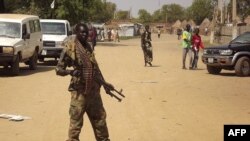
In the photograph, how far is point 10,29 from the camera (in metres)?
17.9

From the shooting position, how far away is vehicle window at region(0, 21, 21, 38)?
17.7m

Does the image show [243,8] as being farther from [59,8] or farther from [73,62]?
[73,62]

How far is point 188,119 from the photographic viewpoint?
31.7 feet

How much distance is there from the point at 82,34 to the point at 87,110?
0.94 m

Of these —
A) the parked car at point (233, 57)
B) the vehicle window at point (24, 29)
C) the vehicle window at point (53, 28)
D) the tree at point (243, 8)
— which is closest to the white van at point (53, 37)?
the vehicle window at point (53, 28)

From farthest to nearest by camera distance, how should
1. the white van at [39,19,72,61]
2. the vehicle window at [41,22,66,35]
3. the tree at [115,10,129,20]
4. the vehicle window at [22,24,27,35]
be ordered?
the tree at [115,10,129,20] → the vehicle window at [41,22,66,35] → the white van at [39,19,72,61] → the vehicle window at [22,24,27,35]

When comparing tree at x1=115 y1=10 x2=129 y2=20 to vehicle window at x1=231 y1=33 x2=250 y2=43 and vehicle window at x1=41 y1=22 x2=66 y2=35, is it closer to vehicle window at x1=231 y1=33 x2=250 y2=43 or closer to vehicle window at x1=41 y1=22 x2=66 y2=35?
vehicle window at x1=41 y1=22 x2=66 y2=35

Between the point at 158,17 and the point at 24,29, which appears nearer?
the point at 24,29

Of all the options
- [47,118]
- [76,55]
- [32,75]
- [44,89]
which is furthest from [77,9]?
[76,55]

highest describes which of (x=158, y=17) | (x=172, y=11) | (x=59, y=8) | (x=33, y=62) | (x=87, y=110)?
(x=172, y=11)

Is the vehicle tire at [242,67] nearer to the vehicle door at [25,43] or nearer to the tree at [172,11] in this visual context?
the vehicle door at [25,43]

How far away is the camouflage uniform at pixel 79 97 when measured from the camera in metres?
6.39

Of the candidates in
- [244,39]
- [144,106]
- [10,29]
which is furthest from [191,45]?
[144,106]

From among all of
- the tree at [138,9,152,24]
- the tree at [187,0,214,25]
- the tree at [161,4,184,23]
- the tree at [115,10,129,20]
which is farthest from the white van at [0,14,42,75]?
the tree at [161,4,184,23]
